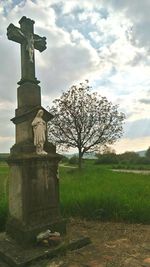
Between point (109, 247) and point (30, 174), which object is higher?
point (30, 174)

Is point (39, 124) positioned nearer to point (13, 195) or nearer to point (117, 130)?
point (13, 195)

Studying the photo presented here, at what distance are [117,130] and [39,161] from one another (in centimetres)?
2029

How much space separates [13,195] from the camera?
18.9ft

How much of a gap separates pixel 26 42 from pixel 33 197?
3053 mm

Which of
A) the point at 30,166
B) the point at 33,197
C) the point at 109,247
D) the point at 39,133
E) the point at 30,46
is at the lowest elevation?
the point at 109,247

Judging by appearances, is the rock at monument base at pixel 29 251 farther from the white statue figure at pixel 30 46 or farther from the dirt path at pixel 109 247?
the white statue figure at pixel 30 46

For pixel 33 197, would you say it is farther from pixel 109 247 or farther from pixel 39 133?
pixel 109 247

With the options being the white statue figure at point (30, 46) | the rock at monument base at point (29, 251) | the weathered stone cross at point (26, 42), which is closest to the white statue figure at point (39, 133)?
the weathered stone cross at point (26, 42)

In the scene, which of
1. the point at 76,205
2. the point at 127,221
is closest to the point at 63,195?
the point at 76,205

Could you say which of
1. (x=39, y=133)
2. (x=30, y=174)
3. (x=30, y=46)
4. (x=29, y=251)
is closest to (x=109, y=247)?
(x=29, y=251)

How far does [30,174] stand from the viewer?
17.9 feet

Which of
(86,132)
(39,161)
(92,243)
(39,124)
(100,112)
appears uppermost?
(100,112)

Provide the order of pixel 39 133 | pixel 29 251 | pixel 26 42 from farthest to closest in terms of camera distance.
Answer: pixel 26 42, pixel 39 133, pixel 29 251

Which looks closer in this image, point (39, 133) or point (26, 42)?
point (39, 133)
